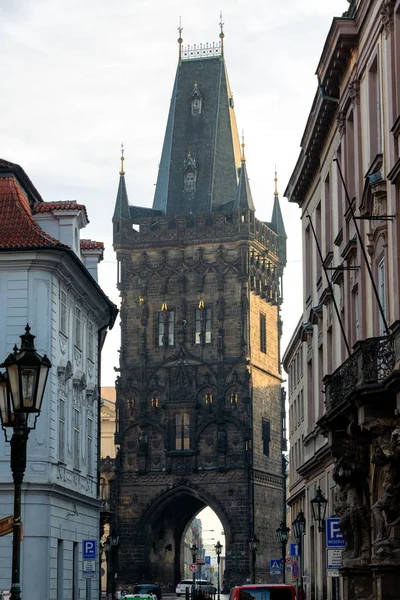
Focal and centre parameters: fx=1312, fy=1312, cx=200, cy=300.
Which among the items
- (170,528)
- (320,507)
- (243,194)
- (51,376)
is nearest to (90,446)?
(51,376)

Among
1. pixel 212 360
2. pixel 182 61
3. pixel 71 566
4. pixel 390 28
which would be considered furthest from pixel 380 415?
pixel 182 61

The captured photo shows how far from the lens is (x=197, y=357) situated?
326 ft

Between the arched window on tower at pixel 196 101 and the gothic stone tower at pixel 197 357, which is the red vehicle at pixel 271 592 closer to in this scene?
the gothic stone tower at pixel 197 357

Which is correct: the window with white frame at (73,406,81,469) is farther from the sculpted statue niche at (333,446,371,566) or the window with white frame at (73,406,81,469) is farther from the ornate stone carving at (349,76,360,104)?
the sculpted statue niche at (333,446,371,566)

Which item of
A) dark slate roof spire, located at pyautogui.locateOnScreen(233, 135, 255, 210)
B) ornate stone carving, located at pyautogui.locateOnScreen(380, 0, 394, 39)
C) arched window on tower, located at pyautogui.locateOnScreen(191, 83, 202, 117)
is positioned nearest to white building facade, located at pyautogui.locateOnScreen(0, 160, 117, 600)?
ornate stone carving, located at pyautogui.locateOnScreen(380, 0, 394, 39)

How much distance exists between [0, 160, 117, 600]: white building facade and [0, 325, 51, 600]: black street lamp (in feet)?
70.4

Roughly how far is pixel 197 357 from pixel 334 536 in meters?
73.0

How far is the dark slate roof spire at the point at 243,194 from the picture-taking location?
337 ft

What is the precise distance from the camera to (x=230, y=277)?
10075 cm

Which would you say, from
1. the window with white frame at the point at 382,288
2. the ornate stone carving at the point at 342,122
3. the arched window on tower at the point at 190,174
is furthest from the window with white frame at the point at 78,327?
the arched window on tower at the point at 190,174

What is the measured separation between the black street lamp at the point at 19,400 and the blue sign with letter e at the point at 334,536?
11905 mm

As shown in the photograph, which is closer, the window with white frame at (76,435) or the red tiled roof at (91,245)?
the window with white frame at (76,435)

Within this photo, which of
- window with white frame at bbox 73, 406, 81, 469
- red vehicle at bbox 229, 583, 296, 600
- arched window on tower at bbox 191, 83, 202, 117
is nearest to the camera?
red vehicle at bbox 229, 583, 296, 600

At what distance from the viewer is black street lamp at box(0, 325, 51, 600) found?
15.2m
